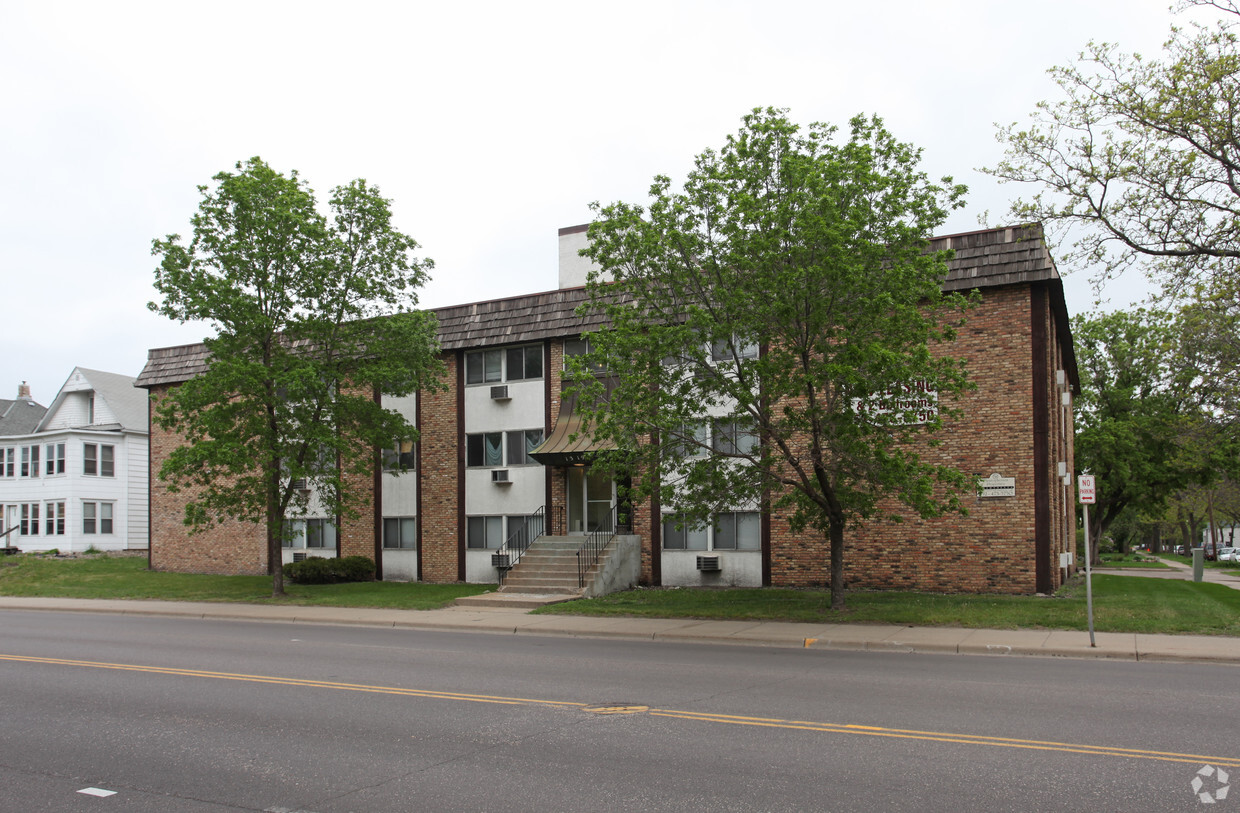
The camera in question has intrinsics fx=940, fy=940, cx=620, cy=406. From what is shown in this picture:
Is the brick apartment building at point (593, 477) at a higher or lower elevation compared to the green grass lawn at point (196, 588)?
higher

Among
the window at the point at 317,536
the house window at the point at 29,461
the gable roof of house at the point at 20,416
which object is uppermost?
the gable roof of house at the point at 20,416

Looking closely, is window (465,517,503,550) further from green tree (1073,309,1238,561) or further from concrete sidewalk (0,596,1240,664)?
green tree (1073,309,1238,561)

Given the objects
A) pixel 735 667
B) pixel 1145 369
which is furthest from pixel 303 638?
pixel 1145 369

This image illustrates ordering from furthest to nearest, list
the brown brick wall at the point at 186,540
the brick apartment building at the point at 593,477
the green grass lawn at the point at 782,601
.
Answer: the brown brick wall at the point at 186,540
the brick apartment building at the point at 593,477
the green grass lawn at the point at 782,601

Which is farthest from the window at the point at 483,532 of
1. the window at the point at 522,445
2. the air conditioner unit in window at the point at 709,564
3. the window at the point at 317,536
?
the air conditioner unit in window at the point at 709,564

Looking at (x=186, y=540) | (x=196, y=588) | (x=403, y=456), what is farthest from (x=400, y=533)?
(x=186, y=540)

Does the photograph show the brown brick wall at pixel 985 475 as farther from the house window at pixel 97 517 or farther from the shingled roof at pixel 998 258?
the house window at pixel 97 517

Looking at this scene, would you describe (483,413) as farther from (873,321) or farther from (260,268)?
(873,321)

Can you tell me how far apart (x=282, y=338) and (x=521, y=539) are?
8.47 meters

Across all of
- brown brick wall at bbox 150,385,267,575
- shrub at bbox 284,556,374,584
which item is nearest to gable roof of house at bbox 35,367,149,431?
brown brick wall at bbox 150,385,267,575

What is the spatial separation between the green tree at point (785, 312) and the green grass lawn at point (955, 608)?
1345 millimetres

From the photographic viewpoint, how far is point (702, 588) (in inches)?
918

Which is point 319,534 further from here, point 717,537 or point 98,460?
point 98,460

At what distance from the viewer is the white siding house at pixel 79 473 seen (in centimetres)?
4194
